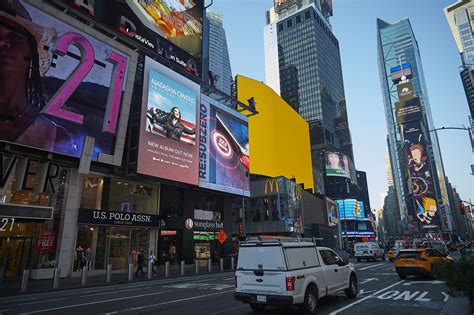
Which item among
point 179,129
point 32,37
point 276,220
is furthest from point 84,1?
point 276,220

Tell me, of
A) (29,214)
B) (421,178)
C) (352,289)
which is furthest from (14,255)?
(421,178)

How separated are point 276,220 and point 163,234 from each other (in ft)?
82.8

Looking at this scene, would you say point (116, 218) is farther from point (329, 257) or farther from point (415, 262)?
point (415, 262)

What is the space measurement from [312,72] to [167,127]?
487 ft

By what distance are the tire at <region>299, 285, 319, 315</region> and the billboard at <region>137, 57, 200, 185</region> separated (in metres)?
20.1

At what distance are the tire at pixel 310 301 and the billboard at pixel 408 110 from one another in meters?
171

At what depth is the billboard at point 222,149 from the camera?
35094 millimetres

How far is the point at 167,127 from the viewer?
3017 centimetres

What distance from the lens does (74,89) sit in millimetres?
23594

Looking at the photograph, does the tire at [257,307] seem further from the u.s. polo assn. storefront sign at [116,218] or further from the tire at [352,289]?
the u.s. polo assn. storefront sign at [116,218]

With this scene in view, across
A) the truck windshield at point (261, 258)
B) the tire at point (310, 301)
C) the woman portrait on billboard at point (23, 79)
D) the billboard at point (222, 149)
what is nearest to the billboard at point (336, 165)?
the billboard at point (222, 149)

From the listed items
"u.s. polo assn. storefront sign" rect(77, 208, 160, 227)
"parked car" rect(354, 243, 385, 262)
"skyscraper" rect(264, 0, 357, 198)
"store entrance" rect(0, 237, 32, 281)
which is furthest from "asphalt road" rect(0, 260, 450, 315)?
"skyscraper" rect(264, 0, 357, 198)

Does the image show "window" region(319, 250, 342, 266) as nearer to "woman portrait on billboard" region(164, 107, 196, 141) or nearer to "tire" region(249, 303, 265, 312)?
"tire" region(249, 303, 265, 312)

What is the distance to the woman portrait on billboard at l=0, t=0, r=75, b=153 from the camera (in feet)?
66.7
